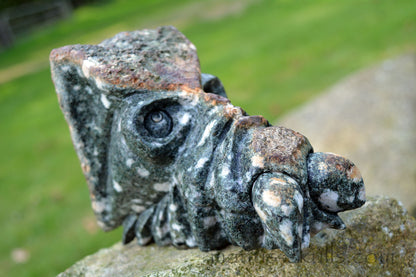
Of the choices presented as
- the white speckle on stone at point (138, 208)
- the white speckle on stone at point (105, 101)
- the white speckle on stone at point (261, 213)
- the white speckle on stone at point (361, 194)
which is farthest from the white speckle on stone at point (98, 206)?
the white speckle on stone at point (361, 194)

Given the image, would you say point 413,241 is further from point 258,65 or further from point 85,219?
point 258,65

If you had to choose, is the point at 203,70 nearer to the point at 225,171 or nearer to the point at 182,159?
the point at 182,159

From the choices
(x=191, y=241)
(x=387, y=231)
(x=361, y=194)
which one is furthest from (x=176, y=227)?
(x=387, y=231)

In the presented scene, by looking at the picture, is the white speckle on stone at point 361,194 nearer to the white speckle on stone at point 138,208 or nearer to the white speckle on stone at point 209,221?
the white speckle on stone at point 209,221

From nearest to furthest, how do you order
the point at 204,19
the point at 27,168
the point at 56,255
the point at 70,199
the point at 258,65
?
1. the point at 56,255
2. the point at 70,199
3. the point at 27,168
4. the point at 258,65
5. the point at 204,19

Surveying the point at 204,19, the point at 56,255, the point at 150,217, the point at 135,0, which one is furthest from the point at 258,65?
the point at 135,0
